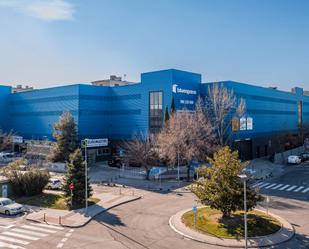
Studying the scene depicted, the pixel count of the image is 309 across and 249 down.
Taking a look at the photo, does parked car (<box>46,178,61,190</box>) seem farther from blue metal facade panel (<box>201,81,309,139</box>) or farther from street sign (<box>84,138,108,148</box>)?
blue metal facade panel (<box>201,81,309,139</box>)

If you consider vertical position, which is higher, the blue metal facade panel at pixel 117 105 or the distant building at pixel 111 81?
the distant building at pixel 111 81

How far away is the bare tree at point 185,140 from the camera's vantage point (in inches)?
1660

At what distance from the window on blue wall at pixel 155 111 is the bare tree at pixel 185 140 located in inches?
327

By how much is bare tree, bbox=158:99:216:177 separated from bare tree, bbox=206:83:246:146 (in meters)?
4.15

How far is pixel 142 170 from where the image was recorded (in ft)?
161

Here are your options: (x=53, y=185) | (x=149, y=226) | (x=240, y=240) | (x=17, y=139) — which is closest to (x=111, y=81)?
(x=17, y=139)

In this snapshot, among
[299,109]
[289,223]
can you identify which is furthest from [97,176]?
[299,109]

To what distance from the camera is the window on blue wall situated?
2132 inches

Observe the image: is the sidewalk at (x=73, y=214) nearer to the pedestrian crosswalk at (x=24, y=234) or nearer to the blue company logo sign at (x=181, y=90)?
the pedestrian crosswalk at (x=24, y=234)

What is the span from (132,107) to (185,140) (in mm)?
18760

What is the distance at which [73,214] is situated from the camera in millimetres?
27188

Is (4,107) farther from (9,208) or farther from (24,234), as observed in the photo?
(24,234)

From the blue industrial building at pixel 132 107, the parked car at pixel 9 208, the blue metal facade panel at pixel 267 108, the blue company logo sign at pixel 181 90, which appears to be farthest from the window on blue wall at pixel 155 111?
the parked car at pixel 9 208

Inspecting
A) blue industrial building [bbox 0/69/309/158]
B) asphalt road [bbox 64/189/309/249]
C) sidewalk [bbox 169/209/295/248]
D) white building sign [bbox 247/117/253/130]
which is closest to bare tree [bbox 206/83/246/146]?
blue industrial building [bbox 0/69/309/158]
